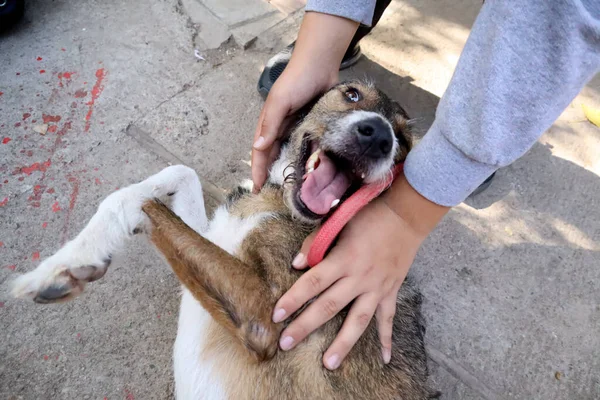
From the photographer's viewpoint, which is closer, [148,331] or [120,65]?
[148,331]

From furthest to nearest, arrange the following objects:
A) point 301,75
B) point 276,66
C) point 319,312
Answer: point 276,66 → point 301,75 → point 319,312

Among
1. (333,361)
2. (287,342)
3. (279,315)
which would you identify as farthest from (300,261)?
(333,361)

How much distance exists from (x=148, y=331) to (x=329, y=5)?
2.23 meters

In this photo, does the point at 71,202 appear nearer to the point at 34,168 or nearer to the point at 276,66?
the point at 34,168

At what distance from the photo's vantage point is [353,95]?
2.65 meters

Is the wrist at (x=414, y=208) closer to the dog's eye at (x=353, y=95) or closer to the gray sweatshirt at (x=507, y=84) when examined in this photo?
the gray sweatshirt at (x=507, y=84)

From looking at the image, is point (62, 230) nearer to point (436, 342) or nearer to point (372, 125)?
point (372, 125)

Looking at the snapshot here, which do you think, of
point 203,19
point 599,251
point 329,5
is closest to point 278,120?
point 329,5

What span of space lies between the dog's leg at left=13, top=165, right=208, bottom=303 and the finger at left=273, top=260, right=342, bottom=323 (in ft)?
2.90

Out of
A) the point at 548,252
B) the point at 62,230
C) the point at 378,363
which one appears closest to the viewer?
the point at 378,363

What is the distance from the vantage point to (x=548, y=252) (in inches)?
126

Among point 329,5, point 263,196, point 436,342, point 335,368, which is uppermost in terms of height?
point 329,5

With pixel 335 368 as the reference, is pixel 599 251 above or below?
below

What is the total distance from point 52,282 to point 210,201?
134 cm
